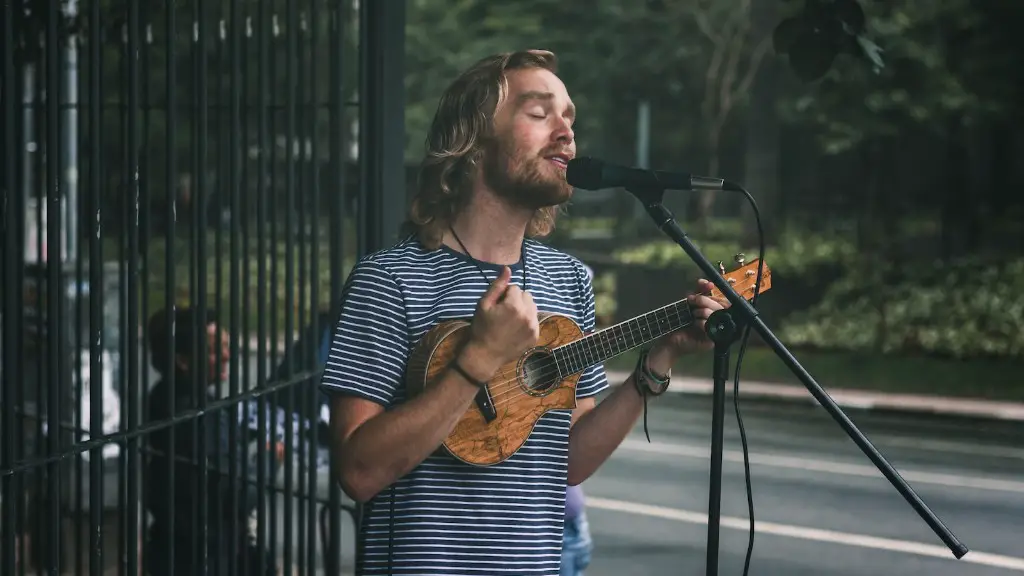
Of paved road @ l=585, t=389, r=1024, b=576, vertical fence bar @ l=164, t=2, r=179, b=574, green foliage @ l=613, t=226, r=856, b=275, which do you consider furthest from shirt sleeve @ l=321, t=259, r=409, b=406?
green foliage @ l=613, t=226, r=856, b=275

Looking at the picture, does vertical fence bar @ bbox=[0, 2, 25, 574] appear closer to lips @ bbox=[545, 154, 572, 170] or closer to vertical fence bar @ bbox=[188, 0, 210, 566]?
vertical fence bar @ bbox=[188, 0, 210, 566]

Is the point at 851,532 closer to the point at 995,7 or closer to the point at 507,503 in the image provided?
the point at 507,503

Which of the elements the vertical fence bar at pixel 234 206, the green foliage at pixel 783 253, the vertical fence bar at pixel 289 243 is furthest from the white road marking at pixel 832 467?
the vertical fence bar at pixel 234 206

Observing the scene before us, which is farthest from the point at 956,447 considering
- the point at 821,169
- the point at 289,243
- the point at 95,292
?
the point at 95,292

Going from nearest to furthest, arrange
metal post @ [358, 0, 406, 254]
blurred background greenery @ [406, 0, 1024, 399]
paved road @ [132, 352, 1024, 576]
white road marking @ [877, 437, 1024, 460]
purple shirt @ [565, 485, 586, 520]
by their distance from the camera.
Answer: metal post @ [358, 0, 406, 254] < purple shirt @ [565, 485, 586, 520] < paved road @ [132, 352, 1024, 576] < white road marking @ [877, 437, 1024, 460] < blurred background greenery @ [406, 0, 1024, 399]

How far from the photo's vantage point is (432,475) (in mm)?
2572

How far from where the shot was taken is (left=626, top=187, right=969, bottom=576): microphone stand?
244cm

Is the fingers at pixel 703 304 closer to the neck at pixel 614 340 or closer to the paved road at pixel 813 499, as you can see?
the neck at pixel 614 340

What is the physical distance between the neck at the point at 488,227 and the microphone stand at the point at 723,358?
275 mm

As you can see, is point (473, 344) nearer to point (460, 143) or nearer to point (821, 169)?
point (460, 143)

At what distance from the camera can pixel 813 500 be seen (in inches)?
383

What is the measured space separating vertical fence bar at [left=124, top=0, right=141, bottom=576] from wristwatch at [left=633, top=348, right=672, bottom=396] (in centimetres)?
115

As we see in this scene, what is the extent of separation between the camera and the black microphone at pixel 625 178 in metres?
2.52

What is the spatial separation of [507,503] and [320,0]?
202 cm
